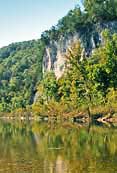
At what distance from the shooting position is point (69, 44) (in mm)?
125000

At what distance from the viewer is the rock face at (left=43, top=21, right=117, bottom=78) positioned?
371ft

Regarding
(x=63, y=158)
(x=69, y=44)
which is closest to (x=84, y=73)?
(x=69, y=44)

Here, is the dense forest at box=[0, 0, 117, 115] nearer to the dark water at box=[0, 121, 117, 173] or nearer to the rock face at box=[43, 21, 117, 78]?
the rock face at box=[43, 21, 117, 78]

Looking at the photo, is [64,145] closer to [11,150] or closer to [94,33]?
[11,150]

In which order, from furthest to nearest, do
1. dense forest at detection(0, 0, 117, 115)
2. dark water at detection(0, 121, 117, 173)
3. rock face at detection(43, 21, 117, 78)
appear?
rock face at detection(43, 21, 117, 78) → dense forest at detection(0, 0, 117, 115) → dark water at detection(0, 121, 117, 173)

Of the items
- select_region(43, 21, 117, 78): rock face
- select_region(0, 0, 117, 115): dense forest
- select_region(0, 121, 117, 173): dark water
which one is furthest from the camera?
select_region(43, 21, 117, 78): rock face

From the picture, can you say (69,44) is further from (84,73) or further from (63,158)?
(63,158)

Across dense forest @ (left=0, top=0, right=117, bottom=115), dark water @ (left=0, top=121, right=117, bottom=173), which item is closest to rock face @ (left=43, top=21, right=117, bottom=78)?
dense forest @ (left=0, top=0, right=117, bottom=115)

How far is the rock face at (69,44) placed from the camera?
11300cm

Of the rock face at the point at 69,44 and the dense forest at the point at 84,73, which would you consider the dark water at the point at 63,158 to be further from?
the rock face at the point at 69,44

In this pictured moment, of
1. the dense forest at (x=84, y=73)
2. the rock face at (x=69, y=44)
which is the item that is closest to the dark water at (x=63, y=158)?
the dense forest at (x=84, y=73)

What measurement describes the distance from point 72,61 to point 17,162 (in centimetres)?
5753

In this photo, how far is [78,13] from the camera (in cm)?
12194

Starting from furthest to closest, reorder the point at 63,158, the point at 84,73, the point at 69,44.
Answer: the point at 69,44 → the point at 84,73 → the point at 63,158
